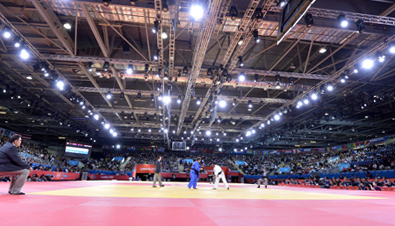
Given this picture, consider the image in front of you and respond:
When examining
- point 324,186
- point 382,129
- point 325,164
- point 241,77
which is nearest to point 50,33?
point 241,77

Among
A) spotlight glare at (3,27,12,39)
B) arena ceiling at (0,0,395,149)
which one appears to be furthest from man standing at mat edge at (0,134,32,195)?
spotlight glare at (3,27,12,39)

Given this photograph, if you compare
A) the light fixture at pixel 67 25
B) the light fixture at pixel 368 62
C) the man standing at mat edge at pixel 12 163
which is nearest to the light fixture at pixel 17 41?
the light fixture at pixel 67 25

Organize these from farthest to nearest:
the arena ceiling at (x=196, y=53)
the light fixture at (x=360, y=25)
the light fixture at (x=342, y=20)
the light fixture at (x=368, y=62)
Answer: the light fixture at (x=368, y=62) < the arena ceiling at (x=196, y=53) < the light fixture at (x=360, y=25) < the light fixture at (x=342, y=20)

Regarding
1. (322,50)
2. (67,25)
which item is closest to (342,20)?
(322,50)

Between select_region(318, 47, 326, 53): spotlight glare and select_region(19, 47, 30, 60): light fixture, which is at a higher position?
select_region(318, 47, 326, 53): spotlight glare

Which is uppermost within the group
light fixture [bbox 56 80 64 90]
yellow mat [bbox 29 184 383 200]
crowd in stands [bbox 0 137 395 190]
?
light fixture [bbox 56 80 64 90]

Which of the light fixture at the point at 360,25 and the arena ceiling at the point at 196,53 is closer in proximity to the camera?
the light fixture at the point at 360,25

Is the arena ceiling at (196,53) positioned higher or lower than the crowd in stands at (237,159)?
higher

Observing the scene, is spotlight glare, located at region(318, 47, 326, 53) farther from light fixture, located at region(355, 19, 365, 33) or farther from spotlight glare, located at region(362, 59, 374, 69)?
light fixture, located at region(355, 19, 365, 33)

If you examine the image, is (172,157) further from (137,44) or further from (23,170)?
(23,170)

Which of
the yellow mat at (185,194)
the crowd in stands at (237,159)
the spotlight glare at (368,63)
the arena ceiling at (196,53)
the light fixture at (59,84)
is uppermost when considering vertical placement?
the arena ceiling at (196,53)

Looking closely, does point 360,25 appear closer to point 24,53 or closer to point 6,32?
point 6,32

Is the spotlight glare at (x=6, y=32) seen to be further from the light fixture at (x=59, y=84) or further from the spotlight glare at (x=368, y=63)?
the spotlight glare at (x=368, y=63)

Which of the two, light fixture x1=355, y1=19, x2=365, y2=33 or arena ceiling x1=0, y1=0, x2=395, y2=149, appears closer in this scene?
light fixture x1=355, y1=19, x2=365, y2=33
